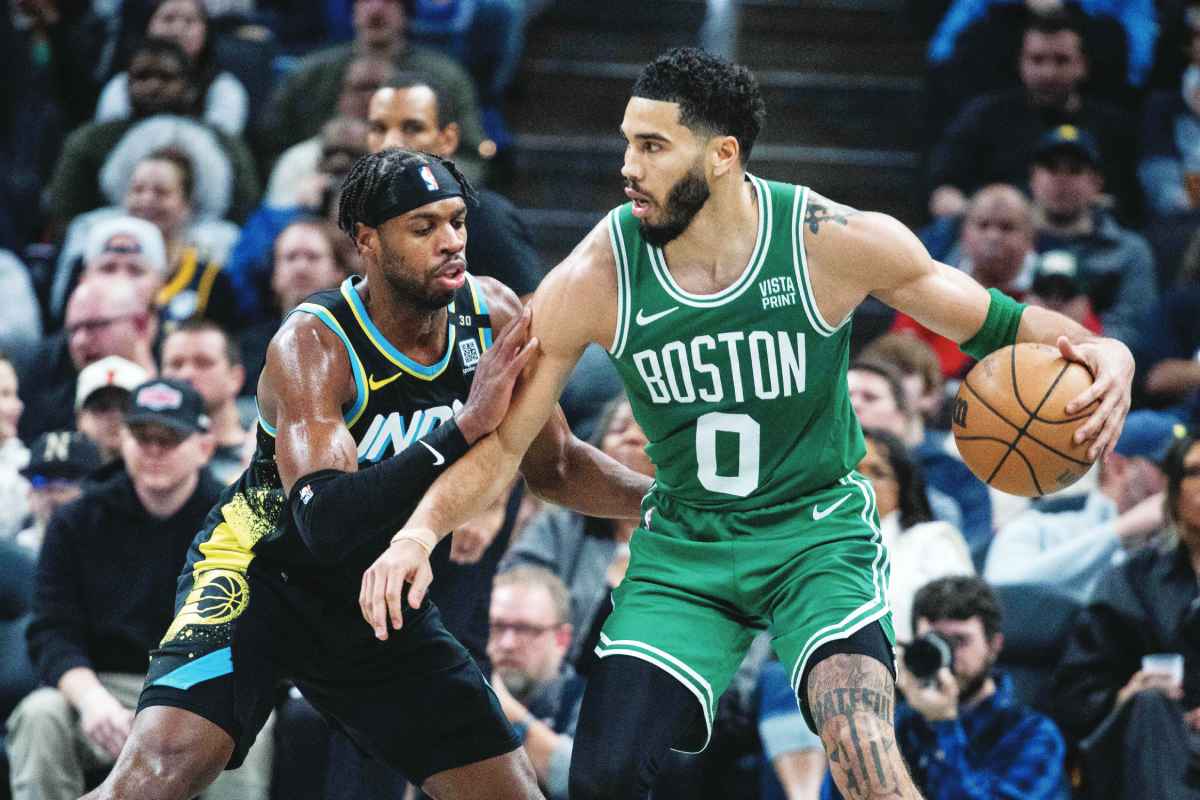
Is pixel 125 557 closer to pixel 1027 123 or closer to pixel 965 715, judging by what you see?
pixel 965 715

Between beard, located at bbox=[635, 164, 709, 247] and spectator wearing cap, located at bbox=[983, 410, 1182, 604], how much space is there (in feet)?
9.47

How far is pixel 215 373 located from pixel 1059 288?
3.82 meters

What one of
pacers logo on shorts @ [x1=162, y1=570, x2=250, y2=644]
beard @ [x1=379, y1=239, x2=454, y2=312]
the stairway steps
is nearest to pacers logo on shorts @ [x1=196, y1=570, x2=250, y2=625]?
pacers logo on shorts @ [x1=162, y1=570, x2=250, y2=644]

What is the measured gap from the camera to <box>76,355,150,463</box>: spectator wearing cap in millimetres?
7617

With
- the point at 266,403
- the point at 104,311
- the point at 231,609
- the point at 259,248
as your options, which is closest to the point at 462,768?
the point at 231,609

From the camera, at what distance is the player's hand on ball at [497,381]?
451 centimetres

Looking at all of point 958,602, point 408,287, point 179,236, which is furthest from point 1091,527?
point 179,236

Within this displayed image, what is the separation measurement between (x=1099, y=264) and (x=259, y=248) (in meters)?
4.14

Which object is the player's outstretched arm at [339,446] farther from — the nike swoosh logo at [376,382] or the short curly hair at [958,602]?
the short curly hair at [958,602]

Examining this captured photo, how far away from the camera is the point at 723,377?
451cm

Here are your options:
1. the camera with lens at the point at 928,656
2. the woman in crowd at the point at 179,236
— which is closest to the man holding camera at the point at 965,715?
the camera with lens at the point at 928,656

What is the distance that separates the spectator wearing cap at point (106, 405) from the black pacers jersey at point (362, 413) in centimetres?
289

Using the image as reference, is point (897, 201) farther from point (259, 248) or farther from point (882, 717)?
point (882, 717)

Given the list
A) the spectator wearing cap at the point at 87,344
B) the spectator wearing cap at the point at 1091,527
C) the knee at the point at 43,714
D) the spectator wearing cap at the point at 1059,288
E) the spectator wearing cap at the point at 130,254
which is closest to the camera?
the knee at the point at 43,714
